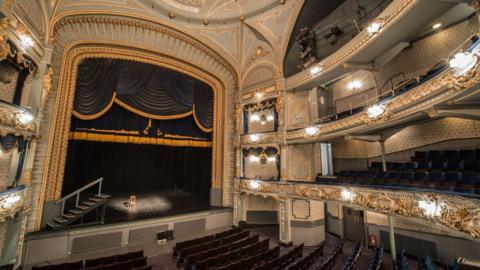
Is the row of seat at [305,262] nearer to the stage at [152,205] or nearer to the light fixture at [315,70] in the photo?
the stage at [152,205]

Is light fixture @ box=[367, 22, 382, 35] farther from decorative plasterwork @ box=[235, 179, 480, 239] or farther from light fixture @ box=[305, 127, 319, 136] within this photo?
decorative plasterwork @ box=[235, 179, 480, 239]

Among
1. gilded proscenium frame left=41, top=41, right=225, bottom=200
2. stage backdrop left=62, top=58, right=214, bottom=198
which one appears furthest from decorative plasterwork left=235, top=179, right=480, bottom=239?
gilded proscenium frame left=41, top=41, right=225, bottom=200

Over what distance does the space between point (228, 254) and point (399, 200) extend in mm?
5316

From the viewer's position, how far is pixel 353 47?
7.68m

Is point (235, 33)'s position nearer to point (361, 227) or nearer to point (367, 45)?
point (367, 45)

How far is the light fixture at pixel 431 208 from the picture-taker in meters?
4.59

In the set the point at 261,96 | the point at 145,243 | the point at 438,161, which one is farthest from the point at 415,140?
the point at 145,243

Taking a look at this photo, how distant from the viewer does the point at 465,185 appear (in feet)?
16.6

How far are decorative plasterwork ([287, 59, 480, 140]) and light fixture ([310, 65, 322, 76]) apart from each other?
8.51 feet

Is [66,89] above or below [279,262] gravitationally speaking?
above

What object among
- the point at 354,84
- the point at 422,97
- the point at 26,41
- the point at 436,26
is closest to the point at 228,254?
the point at 422,97

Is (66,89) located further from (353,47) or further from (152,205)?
(353,47)

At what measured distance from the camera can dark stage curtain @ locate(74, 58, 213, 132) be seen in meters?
9.19

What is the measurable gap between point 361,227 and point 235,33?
1259 cm
